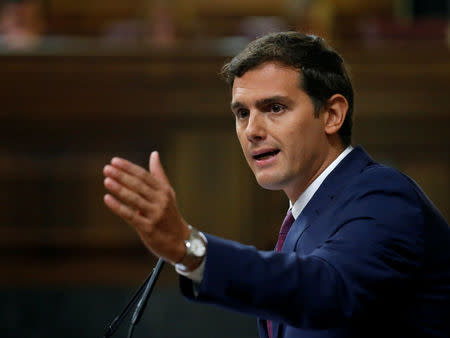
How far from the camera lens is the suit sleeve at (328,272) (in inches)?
58.1

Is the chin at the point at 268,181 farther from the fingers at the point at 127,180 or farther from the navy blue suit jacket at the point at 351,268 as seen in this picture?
the fingers at the point at 127,180

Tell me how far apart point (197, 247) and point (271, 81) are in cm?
54

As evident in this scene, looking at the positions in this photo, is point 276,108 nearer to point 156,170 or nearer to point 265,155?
point 265,155

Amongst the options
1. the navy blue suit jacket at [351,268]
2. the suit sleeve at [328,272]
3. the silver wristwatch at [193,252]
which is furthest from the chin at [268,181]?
the silver wristwatch at [193,252]

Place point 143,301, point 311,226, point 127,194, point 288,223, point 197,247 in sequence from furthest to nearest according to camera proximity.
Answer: point 288,223
point 311,226
point 143,301
point 197,247
point 127,194

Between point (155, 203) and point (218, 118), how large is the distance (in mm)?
4110

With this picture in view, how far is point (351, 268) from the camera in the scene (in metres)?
1.53

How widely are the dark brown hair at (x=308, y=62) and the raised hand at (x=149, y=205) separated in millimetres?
563

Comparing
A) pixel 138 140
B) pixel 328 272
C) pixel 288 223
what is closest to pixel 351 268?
pixel 328 272

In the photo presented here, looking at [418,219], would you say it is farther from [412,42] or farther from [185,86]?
[412,42]

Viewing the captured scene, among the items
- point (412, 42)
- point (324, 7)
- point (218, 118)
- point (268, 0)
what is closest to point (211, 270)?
point (218, 118)

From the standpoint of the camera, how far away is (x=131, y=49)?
5504 mm

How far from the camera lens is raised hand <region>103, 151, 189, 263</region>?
1362 millimetres

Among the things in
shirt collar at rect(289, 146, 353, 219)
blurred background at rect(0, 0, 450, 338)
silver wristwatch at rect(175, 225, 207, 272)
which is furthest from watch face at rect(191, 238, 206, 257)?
blurred background at rect(0, 0, 450, 338)
